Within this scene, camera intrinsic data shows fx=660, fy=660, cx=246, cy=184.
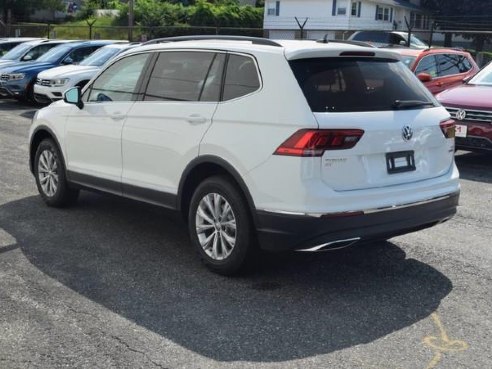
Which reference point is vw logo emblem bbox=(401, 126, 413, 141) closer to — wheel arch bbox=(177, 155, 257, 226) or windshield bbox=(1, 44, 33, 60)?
wheel arch bbox=(177, 155, 257, 226)

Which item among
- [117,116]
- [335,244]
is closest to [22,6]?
[117,116]

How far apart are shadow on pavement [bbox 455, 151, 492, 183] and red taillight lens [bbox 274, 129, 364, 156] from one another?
16.6 ft

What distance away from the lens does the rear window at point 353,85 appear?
4.53 m

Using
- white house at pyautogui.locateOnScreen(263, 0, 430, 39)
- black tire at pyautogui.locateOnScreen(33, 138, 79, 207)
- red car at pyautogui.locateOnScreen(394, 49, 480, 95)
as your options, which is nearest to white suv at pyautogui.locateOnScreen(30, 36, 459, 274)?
black tire at pyautogui.locateOnScreen(33, 138, 79, 207)

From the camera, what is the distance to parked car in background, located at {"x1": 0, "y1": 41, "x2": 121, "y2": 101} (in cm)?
1730

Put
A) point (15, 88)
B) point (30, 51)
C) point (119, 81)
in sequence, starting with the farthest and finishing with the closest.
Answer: point (30, 51)
point (15, 88)
point (119, 81)

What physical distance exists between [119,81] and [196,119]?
4.40ft

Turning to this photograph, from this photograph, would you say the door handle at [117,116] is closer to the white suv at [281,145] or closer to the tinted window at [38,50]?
the white suv at [281,145]

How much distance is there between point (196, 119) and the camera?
5.05m

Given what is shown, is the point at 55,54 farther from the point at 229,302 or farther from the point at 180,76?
the point at 229,302

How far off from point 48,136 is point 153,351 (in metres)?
3.84

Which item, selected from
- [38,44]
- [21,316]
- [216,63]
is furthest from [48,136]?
[38,44]

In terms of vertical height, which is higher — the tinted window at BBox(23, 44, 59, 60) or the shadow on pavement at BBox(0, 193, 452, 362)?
the tinted window at BBox(23, 44, 59, 60)

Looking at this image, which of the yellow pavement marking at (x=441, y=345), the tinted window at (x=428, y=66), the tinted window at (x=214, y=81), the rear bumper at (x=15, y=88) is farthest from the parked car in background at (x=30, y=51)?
the yellow pavement marking at (x=441, y=345)
